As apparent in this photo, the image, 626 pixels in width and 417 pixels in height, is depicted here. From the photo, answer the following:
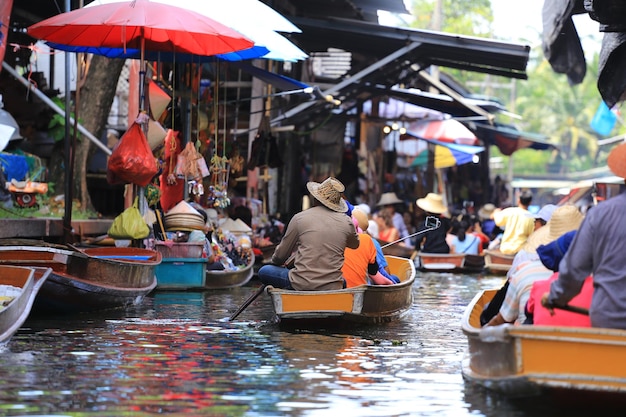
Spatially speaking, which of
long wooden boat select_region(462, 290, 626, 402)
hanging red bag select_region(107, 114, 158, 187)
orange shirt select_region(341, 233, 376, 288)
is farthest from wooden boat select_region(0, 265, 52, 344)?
long wooden boat select_region(462, 290, 626, 402)

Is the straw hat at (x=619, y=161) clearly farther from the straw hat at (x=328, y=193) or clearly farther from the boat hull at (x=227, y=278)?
the boat hull at (x=227, y=278)

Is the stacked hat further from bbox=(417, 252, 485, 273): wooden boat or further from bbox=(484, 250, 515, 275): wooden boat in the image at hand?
bbox=(417, 252, 485, 273): wooden boat

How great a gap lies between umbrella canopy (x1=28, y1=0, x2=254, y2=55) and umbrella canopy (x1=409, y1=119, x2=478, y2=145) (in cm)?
1294

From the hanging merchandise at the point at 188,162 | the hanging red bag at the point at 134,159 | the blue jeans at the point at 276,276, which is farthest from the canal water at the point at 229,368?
the hanging merchandise at the point at 188,162

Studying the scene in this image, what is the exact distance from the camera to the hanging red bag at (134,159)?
13055 millimetres

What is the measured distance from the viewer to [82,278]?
37.1 ft

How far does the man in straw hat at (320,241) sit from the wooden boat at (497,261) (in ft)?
32.8

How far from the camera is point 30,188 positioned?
1487cm

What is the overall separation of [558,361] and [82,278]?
616 centimetres

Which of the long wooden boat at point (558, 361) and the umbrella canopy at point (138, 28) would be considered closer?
the long wooden boat at point (558, 361)

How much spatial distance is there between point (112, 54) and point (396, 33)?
7.59m

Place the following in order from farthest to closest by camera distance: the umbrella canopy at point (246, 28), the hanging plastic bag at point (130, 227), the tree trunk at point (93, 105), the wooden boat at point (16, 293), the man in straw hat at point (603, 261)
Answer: the tree trunk at point (93, 105) → the umbrella canopy at point (246, 28) → the hanging plastic bag at point (130, 227) → the wooden boat at point (16, 293) → the man in straw hat at point (603, 261)

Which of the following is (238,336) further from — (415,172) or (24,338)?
(415,172)

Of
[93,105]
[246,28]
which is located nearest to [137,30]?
[246,28]
